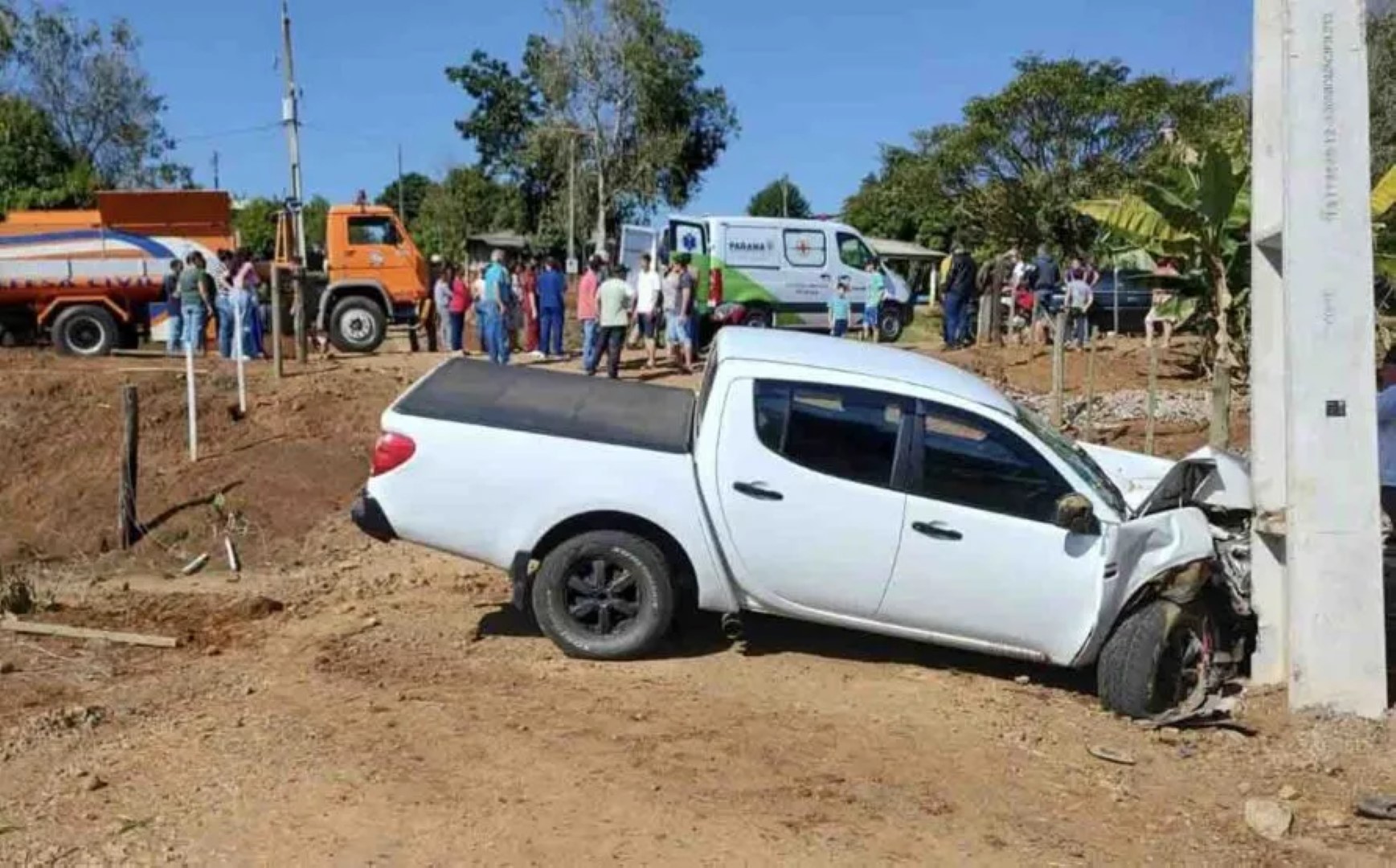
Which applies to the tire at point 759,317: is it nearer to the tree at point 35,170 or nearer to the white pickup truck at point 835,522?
the white pickup truck at point 835,522

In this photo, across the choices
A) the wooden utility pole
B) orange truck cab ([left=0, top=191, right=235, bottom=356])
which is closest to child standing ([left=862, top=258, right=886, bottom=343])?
the wooden utility pole

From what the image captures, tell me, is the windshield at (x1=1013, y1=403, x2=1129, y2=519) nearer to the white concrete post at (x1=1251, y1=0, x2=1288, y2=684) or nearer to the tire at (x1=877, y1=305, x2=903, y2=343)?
the white concrete post at (x1=1251, y1=0, x2=1288, y2=684)

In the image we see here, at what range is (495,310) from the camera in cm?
1922

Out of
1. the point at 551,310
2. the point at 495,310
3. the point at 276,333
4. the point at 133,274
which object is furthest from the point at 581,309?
the point at 133,274

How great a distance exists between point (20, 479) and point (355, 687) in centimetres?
1001

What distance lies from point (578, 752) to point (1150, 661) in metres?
2.92

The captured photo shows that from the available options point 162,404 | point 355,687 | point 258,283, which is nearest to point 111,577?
point 162,404

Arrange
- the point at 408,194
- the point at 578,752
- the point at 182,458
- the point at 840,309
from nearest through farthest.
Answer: the point at 578,752 < the point at 182,458 < the point at 840,309 < the point at 408,194

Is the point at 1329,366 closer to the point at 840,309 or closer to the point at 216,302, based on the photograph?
the point at 840,309

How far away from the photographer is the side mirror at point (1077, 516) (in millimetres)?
6695

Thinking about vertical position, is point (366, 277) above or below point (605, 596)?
above

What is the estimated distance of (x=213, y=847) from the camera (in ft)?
15.9

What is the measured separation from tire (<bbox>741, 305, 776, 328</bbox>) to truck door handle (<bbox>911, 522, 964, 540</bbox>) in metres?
16.8

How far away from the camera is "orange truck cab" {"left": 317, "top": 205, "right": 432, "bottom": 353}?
21.4m
